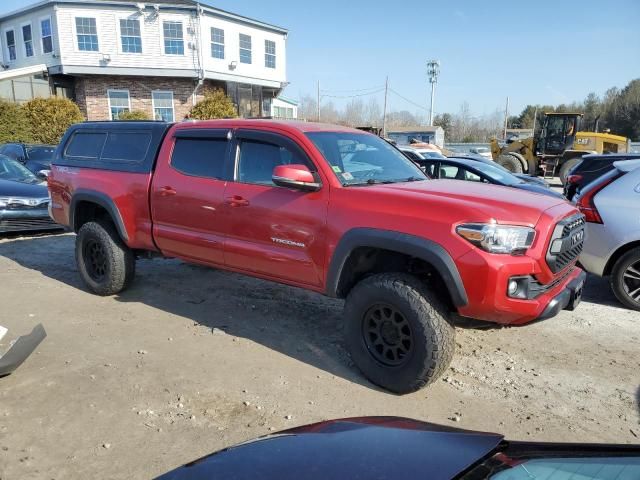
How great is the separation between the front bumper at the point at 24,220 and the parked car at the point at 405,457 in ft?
25.9

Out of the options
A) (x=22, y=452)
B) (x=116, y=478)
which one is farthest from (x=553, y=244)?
(x=22, y=452)

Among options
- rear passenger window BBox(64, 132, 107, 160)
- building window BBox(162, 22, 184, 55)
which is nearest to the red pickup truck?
rear passenger window BBox(64, 132, 107, 160)

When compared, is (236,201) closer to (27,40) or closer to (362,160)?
(362,160)

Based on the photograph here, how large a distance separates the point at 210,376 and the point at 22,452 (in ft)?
4.23

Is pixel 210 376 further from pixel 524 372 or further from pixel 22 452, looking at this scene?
pixel 524 372

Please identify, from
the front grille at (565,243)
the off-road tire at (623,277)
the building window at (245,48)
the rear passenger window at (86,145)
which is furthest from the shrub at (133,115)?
the front grille at (565,243)

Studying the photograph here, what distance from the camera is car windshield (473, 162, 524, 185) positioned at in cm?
930

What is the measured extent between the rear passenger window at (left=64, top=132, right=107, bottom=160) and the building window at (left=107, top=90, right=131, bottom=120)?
20.9 meters

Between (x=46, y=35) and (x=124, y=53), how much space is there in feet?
13.6

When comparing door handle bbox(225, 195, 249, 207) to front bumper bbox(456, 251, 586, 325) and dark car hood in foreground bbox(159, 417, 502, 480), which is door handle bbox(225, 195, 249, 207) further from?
dark car hood in foreground bbox(159, 417, 502, 480)

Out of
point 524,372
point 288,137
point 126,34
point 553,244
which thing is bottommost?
point 524,372

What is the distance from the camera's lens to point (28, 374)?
147 inches

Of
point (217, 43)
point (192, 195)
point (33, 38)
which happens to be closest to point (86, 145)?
point (192, 195)

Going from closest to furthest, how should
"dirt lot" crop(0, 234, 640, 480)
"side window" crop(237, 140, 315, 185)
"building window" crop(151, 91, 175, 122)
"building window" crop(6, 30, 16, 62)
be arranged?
"dirt lot" crop(0, 234, 640, 480) < "side window" crop(237, 140, 315, 185) < "building window" crop(151, 91, 175, 122) < "building window" crop(6, 30, 16, 62)
